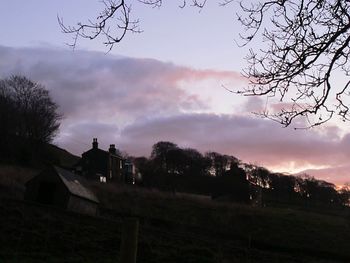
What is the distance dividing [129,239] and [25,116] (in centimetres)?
10149

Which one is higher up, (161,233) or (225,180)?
(225,180)

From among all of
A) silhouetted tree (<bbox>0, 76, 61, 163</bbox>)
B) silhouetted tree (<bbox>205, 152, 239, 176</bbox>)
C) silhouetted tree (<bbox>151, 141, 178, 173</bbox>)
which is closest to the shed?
silhouetted tree (<bbox>0, 76, 61, 163</bbox>)

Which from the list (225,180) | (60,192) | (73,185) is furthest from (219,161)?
(60,192)

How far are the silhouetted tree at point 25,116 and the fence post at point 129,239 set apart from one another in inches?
3666

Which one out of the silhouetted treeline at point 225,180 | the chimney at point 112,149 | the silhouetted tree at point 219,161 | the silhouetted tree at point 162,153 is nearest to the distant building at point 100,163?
the chimney at point 112,149

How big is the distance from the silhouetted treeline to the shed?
49.5 meters

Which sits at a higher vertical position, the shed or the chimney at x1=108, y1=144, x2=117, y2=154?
the chimney at x1=108, y1=144, x2=117, y2=154

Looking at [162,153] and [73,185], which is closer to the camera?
[73,185]

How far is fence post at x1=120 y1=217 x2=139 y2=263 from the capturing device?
4699 mm

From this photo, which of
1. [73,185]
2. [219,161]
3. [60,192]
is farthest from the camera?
[219,161]

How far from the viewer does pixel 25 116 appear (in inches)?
4035

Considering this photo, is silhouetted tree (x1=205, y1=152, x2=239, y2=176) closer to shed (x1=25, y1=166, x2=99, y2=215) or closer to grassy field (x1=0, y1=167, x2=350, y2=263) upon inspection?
grassy field (x1=0, y1=167, x2=350, y2=263)

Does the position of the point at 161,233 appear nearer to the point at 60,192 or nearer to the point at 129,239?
the point at 60,192

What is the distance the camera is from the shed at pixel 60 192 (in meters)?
49.6
